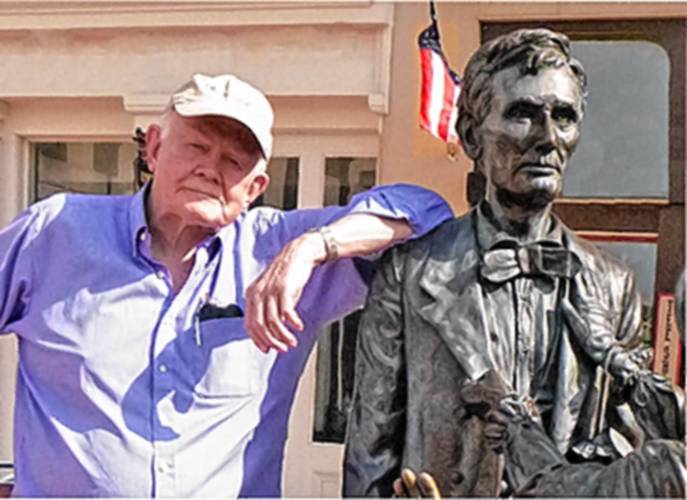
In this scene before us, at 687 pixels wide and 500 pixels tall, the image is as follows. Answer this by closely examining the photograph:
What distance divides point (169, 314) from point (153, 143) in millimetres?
206

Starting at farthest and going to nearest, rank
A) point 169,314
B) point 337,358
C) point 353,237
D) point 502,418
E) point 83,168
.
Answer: point 83,168 → point 337,358 → point 169,314 → point 353,237 → point 502,418

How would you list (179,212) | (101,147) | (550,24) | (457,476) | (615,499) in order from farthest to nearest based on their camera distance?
1. (101,147)
2. (550,24)
3. (179,212)
4. (457,476)
5. (615,499)

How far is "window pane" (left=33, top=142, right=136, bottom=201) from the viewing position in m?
3.46

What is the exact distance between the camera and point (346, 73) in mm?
3047

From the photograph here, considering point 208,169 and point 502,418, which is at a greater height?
point 208,169

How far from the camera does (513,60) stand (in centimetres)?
109

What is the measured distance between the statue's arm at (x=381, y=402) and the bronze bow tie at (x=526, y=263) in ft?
0.34

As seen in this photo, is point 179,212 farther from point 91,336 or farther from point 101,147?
point 101,147

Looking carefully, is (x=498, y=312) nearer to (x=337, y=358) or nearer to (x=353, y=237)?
(x=353, y=237)

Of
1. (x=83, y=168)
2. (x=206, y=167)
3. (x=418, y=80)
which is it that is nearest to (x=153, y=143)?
(x=206, y=167)

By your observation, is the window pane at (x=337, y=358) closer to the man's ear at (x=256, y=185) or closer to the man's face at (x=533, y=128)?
the man's ear at (x=256, y=185)

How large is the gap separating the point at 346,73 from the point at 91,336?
1.94 m

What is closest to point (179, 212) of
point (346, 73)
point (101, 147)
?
point (346, 73)

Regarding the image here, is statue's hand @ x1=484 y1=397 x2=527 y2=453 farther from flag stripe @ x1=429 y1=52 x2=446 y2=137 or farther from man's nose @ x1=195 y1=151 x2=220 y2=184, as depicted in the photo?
flag stripe @ x1=429 y1=52 x2=446 y2=137
